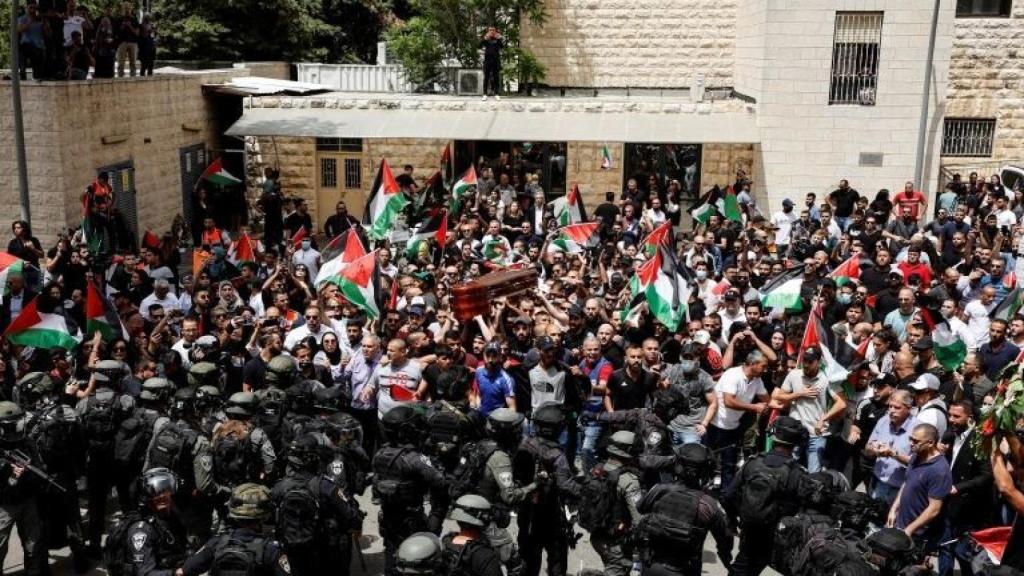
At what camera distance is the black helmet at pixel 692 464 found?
6.95 metres

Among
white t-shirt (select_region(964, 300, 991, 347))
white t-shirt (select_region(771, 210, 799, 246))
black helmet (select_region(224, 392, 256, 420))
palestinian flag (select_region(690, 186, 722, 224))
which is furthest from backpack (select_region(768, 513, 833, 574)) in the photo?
palestinian flag (select_region(690, 186, 722, 224))

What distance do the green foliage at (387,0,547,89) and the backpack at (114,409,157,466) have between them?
17.4m

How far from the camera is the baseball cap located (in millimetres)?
8391

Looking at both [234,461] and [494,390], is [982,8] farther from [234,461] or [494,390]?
[234,461]

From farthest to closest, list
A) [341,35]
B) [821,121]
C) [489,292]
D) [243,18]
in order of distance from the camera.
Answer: [341,35], [243,18], [821,121], [489,292]

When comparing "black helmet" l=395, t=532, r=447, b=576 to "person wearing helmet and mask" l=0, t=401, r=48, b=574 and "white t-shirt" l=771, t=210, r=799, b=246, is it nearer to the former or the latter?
"person wearing helmet and mask" l=0, t=401, r=48, b=574

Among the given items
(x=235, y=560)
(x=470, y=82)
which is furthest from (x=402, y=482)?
(x=470, y=82)

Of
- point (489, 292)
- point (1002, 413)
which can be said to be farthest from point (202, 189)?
point (1002, 413)

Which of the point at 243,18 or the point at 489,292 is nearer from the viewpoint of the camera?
the point at 489,292

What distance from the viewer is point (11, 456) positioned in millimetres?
7629

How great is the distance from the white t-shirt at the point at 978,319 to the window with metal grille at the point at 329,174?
47.1ft

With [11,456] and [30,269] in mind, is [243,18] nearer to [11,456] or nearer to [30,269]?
[30,269]

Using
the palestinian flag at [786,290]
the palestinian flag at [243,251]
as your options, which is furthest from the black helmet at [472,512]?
the palestinian flag at [243,251]

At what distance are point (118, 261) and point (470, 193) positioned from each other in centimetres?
669
